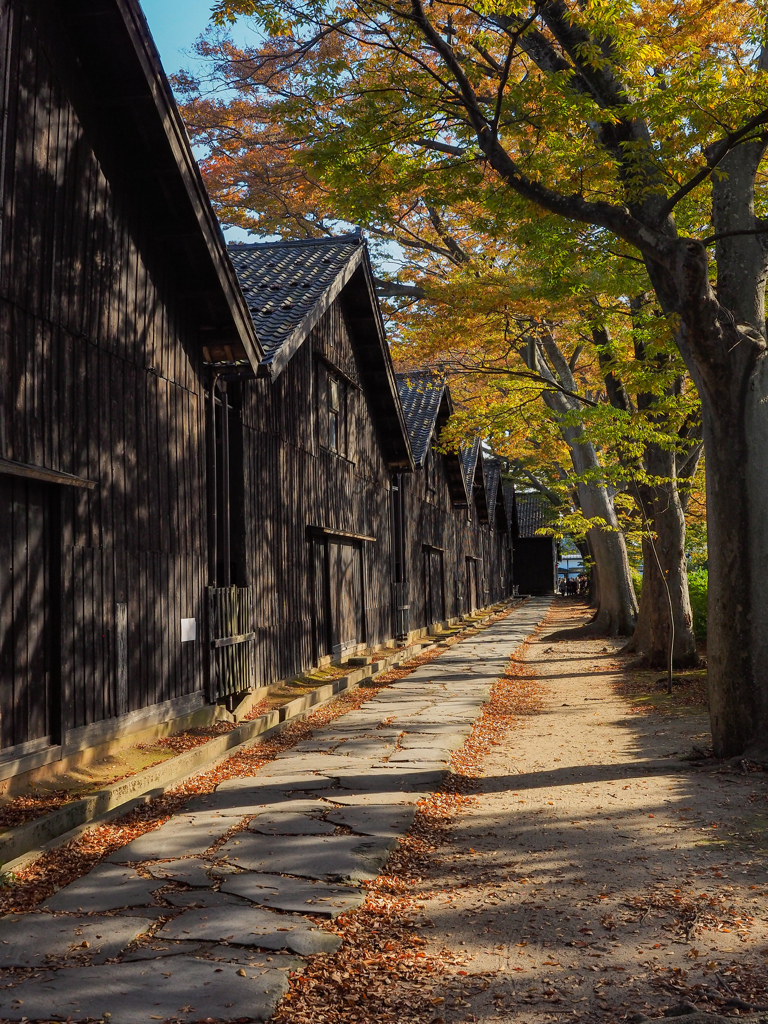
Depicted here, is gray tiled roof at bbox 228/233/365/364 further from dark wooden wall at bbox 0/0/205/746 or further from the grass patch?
the grass patch

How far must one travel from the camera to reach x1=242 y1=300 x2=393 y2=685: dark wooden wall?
12.2 m

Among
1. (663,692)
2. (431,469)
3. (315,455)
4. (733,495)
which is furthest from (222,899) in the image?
(431,469)

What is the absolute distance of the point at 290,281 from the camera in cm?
1424

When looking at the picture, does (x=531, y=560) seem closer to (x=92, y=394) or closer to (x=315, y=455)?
(x=315, y=455)

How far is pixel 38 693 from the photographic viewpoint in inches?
269

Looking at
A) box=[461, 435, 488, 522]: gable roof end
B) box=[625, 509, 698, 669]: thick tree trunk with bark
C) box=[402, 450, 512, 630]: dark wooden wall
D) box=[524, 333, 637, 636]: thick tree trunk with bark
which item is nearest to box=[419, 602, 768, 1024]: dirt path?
box=[625, 509, 698, 669]: thick tree trunk with bark

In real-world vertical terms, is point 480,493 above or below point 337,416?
above

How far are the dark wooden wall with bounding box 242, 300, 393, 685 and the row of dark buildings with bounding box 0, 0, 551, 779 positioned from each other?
0.06 meters

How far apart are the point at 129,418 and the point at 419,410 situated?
720 inches

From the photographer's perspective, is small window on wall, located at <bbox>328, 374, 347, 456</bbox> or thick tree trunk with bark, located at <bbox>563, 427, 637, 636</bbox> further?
thick tree trunk with bark, located at <bbox>563, 427, 637, 636</bbox>

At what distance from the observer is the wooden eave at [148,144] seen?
25.2 feet

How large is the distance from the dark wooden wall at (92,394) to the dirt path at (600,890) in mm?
3396

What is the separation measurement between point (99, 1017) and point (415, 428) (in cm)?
2253

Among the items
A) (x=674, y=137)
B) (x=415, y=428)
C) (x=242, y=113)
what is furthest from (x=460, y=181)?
(x=415, y=428)
